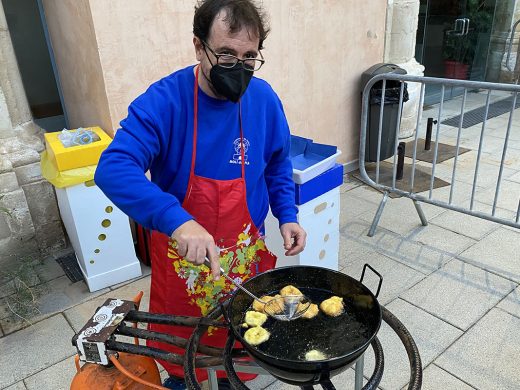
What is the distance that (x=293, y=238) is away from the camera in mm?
1970

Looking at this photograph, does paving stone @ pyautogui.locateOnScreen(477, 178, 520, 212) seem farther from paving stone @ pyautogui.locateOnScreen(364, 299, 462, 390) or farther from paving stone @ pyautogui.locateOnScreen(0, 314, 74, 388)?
paving stone @ pyautogui.locateOnScreen(0, 314, 74, 388)

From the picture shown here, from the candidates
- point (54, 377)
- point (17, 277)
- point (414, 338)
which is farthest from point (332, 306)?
point (17, 277)

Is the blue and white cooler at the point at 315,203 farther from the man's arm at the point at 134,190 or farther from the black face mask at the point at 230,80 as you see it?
the man's arm at the point at 134,190

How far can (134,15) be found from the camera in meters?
3.34

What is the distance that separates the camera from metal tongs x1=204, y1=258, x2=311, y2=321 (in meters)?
1.54

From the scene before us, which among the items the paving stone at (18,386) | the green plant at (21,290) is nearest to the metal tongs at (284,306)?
the paving stone at (18,386)

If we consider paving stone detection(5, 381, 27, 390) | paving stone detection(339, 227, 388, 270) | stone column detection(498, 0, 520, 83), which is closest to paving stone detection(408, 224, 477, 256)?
paving stone detection(339, 227, 388, 270)

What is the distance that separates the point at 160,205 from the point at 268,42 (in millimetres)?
3426

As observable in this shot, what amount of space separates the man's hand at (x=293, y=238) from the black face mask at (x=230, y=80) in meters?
0.63

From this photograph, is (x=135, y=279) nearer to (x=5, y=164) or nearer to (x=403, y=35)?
(x=5, y=164)

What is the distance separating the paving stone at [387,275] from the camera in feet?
11.1

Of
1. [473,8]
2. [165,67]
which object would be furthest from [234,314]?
[473,8]

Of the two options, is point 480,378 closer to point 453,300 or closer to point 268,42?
point 453,300

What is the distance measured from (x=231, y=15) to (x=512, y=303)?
293 centimetres
